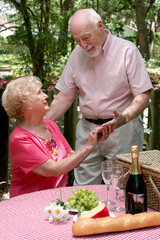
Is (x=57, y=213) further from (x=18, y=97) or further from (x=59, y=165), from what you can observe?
(x=18, y=97)

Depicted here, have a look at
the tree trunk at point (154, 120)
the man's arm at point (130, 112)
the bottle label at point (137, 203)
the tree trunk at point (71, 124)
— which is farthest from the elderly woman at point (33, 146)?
the tree trunk at point (154, 120)

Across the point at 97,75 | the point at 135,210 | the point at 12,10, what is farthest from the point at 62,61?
the point at 135,210

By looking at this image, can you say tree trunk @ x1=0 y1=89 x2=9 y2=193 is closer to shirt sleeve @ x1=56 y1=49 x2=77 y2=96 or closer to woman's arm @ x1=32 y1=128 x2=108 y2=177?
shirt sleeve @ x1=56 y1=49 x2=77 y2=96

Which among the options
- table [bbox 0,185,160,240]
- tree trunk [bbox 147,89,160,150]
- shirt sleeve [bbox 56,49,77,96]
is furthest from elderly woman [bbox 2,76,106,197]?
tree trunk [bbox 147,89,160,150]

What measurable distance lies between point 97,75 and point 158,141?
59.0 inches

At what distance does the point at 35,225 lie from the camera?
1.78 m

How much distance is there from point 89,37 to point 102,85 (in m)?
0.43

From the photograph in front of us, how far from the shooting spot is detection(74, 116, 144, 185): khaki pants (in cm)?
317

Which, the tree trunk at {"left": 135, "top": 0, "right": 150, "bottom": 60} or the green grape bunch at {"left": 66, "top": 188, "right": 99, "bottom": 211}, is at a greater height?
the tree trunk at {"left": 135, "top": 0, "right": 150, "bottom": 60}

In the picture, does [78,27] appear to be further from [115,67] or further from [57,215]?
[57,215]

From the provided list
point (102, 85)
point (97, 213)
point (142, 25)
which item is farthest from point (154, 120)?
point (142, 25)

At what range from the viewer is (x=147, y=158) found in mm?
2133

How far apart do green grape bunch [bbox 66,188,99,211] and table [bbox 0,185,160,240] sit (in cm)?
6

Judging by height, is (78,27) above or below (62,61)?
above
